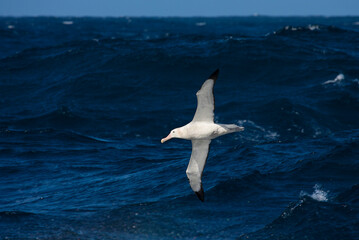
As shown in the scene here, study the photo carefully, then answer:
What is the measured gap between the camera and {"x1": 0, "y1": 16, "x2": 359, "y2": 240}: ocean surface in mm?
14203

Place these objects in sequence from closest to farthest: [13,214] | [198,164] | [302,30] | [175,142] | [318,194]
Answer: [198,164] < [318,194] < [13,214] < [175,142] < [302,30]

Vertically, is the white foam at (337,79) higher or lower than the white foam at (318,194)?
higher

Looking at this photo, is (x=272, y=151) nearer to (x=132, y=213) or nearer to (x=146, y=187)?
(x=146, y=187)

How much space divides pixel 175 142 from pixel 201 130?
10.3 m

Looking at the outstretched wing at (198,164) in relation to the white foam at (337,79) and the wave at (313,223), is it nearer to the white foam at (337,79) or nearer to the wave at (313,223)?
the wave at (313,223)

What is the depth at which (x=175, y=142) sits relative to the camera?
74.1 ft

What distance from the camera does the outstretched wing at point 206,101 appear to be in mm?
11258

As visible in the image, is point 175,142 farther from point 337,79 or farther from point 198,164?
point 337,79

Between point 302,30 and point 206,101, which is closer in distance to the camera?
point 206,101

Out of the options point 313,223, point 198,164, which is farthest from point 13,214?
point 313,223

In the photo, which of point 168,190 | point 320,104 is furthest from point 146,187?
point 320,104

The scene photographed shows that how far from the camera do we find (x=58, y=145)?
21.7m

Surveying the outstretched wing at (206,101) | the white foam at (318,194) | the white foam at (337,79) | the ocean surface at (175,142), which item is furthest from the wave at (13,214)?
the white foam at (337,79)

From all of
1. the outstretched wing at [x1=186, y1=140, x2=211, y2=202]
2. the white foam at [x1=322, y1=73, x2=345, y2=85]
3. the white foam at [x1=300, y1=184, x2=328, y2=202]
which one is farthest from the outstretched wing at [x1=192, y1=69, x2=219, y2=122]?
the white foam at [x1=322, y1=73, x2=345, y2=85]
